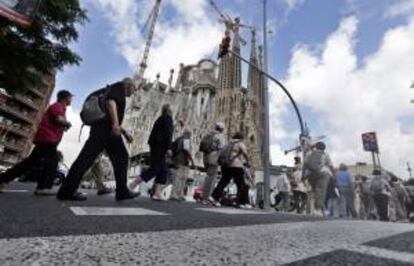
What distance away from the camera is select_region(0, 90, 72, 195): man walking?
550 centimetres

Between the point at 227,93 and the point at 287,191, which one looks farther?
the point at 227,93

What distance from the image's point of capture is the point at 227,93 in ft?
261

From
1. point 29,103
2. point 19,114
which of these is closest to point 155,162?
point 19,114

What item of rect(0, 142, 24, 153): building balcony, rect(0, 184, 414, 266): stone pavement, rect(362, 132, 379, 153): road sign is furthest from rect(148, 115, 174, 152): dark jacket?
rect(0, 142, 24, 153): building balcony

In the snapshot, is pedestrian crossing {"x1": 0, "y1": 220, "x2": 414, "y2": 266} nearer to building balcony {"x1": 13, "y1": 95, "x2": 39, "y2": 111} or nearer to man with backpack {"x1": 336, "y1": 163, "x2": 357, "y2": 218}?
man with backpack {"x1": 336, "y1": 163, "x2": 357, "y2": 218}

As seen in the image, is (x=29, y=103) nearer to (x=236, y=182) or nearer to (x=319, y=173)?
(x=236, y=182)

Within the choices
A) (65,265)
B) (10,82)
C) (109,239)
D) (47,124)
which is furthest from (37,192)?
(10,82)

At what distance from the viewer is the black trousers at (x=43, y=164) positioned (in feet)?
17.9

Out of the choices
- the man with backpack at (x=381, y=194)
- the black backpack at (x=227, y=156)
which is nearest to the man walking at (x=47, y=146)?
the black backpack at (x=227, y=156)

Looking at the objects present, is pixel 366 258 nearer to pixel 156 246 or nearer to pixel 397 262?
pixel 397 262

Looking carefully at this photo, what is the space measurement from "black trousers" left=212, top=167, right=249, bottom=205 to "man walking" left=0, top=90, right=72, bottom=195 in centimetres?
337

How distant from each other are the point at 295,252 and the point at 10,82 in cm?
1149

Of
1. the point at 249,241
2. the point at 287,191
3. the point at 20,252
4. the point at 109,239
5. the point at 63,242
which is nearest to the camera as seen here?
the point at 20,252

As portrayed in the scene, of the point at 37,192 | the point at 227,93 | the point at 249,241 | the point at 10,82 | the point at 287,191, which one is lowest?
the point at 249,241
